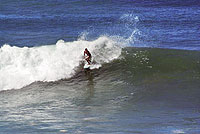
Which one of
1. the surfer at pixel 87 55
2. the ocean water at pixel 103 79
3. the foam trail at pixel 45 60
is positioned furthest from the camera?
the surfer at pixel 87 55

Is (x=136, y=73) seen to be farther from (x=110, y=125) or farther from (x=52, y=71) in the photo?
(x=110, y=125)

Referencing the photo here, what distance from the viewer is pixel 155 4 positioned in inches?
1575

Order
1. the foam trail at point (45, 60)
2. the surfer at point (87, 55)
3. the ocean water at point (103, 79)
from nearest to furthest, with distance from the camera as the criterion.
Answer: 1. the ocean water at point (103, 79)
2. the foam trail at point (45, 60)
3. the surfer at point (87, 55)

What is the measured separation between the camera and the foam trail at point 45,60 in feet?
55.7

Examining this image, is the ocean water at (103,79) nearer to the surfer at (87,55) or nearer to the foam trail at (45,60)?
the foam trail at (45,60)

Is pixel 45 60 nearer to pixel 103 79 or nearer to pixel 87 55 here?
pixel 87 55

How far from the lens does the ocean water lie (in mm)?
11195

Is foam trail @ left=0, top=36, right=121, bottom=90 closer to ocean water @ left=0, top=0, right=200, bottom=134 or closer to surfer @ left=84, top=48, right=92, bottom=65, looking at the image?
ocean water @ left=0, top=0, right=200, bottom=134

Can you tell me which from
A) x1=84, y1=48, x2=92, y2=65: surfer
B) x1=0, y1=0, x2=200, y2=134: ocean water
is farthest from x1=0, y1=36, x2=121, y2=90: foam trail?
x1=84, y1=48, x2=92, y2=65: surfer

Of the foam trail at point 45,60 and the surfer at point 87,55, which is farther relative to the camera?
the surfer at point 87,55

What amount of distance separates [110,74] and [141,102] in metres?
4.06

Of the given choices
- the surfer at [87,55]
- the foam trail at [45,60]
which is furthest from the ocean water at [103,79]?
the surfer at [87,55]

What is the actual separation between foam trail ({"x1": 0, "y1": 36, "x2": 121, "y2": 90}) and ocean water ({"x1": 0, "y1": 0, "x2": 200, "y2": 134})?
4 centimetres

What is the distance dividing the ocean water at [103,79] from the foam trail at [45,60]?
0.04m
